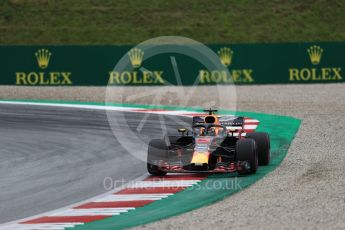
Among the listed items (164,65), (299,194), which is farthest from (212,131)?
(164,65)

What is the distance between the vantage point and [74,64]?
116 ft

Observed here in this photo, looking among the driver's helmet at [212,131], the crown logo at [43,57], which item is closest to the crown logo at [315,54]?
the crown logo at [43,57]

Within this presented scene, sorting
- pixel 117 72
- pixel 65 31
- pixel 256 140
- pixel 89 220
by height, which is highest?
pixel 65 31

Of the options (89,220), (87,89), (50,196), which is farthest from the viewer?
(87,89)

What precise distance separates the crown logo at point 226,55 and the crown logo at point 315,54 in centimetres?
326

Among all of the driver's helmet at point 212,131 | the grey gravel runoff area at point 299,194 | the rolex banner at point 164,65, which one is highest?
the rolex banner at point 164,65

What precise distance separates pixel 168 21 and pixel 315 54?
1137cm

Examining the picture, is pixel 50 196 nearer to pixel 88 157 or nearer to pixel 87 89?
pixel 88 157

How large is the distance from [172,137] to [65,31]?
99.6 ft

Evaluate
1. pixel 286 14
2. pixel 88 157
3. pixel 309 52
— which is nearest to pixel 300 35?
pixel 286 14

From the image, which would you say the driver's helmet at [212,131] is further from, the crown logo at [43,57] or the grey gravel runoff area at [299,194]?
the crown logo at [43,57]

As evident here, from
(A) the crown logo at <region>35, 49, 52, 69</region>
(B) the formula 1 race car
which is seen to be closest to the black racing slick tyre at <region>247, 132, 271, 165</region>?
(B) the formula 1 race car

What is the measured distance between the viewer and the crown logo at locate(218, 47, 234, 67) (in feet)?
117

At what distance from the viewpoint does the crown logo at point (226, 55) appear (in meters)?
35.7
